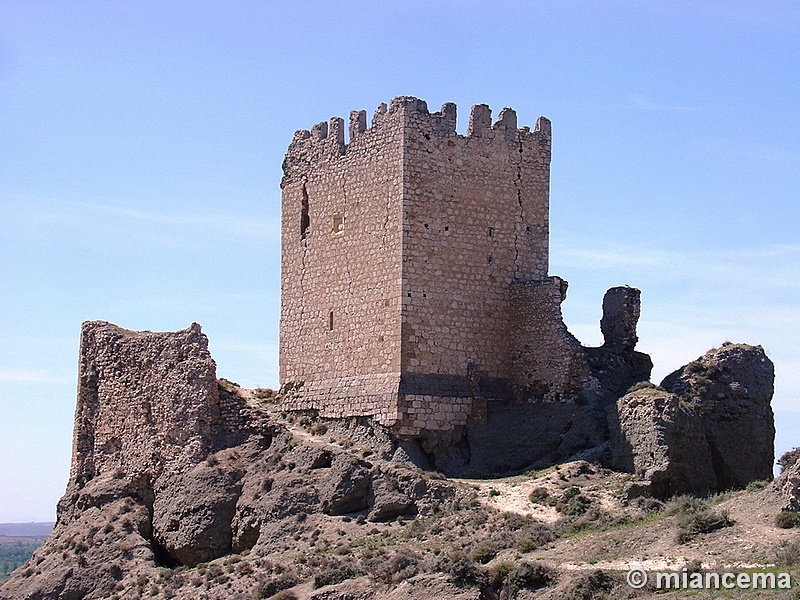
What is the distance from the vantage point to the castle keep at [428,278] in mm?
29219

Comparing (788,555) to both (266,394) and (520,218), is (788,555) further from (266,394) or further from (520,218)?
(266,394)

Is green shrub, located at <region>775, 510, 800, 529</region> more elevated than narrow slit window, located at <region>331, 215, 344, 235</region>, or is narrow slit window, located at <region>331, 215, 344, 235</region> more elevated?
narrow slit window, located at <region>331, 215, 344, 235</region>

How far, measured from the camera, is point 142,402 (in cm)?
3159

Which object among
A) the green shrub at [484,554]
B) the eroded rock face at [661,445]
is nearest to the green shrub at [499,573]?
the green shrub at [484,554]

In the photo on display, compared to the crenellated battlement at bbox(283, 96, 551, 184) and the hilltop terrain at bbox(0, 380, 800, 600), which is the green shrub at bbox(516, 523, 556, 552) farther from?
the crenellated battlement at bbox(283, 96, 551, 184)

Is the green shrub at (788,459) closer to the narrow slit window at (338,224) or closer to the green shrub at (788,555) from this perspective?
the green shrub at (788,555)

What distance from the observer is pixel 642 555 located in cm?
2214

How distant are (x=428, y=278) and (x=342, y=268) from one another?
7.01 feet

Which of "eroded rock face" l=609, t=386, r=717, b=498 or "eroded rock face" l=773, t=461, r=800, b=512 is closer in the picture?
"eroded rock face" l=773, t=461, r=800, b=512

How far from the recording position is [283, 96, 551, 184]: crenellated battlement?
97.9 ft

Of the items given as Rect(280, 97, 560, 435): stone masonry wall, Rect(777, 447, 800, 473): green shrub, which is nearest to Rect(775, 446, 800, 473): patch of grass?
Rect(777, 447, 800, 473): green shrub

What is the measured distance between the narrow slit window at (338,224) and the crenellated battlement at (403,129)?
1273 millimetres

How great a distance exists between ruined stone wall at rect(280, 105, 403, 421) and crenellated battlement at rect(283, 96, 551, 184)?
0.03 m

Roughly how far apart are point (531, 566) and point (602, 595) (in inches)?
64.2
